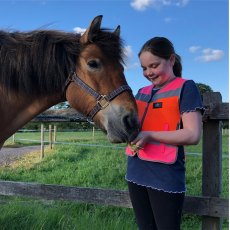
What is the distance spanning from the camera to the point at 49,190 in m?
3.64

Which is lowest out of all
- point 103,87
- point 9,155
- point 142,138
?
point 9,155

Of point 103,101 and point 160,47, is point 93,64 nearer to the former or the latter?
point 103,101

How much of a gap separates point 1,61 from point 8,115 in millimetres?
Answer: 411

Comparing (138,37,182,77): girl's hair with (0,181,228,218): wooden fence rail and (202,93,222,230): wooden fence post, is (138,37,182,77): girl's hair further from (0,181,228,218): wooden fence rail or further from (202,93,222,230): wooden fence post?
(0,181,228,218): wooden fence rail

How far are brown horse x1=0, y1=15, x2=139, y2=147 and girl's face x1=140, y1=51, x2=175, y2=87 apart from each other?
21cm

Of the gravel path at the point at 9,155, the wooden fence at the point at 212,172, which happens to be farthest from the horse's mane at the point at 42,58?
the gravel path at the point at 9,155

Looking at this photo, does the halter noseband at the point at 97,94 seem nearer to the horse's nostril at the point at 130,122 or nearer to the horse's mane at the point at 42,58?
the horse's mane at the point at 42,58

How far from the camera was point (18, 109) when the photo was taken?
102 inches

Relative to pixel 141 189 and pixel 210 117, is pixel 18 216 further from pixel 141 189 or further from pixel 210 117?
pixel 210 117

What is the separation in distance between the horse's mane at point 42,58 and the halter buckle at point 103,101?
1.06ft

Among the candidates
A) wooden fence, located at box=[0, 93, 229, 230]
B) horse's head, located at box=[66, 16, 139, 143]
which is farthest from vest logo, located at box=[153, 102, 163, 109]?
wooden fence, located at box=[0, 93, 229, 230]

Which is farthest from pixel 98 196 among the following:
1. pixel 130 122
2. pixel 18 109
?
pixel 130 122

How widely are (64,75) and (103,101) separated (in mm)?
387

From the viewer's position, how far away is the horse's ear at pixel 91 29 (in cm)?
238
